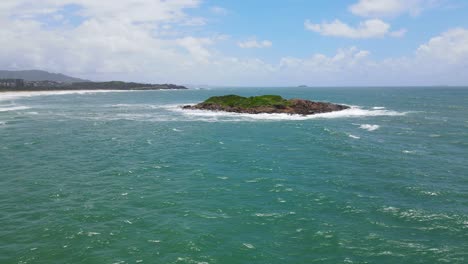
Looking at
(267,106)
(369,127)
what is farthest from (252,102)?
(369,127)

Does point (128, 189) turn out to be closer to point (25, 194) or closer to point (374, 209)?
point (25, 194)

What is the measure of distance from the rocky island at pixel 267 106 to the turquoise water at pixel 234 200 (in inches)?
1536

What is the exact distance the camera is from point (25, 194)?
29875mm

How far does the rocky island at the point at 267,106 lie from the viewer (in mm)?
94250

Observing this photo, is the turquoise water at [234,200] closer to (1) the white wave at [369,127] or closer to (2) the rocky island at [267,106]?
(1) the white wave at [369,127]

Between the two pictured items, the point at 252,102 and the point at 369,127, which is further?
the point at 252,102

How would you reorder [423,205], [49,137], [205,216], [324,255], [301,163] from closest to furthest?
[324,255]
[205,216]
[423,205]
[301,163]
[49,137]

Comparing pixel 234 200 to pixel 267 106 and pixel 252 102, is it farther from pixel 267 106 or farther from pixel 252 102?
pixel 252 102

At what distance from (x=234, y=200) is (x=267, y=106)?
6917 centimetres

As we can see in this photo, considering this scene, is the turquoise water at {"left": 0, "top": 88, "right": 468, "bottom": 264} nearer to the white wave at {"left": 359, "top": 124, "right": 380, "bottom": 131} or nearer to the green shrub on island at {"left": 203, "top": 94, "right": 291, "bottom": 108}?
the white wave at {"left": 359, "top": 124, "right": 380, "bottom": 131}

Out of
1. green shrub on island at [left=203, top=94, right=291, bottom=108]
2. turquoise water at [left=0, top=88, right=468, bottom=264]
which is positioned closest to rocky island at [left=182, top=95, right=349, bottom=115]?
green shrub on island at [left=203, top=94, right=291, bottom=108]

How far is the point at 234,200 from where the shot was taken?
28984mm

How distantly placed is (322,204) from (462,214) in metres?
9.58

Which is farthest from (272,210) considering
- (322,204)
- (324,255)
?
(324,255)
